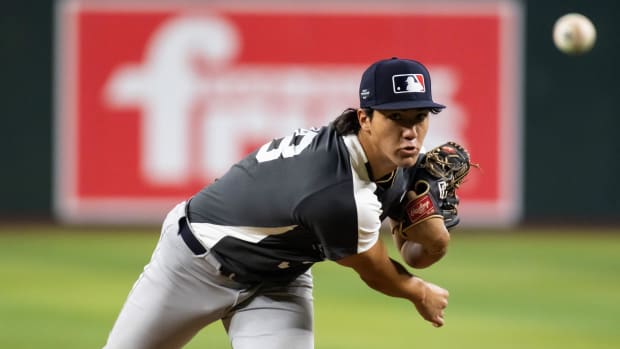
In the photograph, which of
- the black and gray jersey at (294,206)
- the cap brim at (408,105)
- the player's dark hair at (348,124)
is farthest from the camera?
the player's dark hair at (348,124)

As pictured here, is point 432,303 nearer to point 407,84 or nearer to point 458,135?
point 407,84

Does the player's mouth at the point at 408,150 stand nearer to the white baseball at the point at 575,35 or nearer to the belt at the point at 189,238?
the belt at the point at 189,238

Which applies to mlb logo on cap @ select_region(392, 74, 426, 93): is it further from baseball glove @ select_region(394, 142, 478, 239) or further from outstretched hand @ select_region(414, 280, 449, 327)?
outstretched hand @ select_region(414, 280, 449, 327)

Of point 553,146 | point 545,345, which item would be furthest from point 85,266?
point 553,146

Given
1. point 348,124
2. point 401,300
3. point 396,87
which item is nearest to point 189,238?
point 348,124

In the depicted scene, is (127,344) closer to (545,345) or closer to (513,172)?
(545,345)

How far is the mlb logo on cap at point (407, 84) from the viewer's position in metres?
5.08

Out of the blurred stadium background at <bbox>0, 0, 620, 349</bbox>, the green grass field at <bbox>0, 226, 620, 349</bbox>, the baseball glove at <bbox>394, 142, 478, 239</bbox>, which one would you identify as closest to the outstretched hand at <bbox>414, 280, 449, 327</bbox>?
the baseball glove at <bbox>394, 142, 478, 239</bbox>

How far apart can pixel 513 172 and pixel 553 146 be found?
1.12 meters

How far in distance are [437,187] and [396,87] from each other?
0.81m

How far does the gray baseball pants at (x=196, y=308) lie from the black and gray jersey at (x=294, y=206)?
0.11 m

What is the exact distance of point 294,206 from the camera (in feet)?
17.2

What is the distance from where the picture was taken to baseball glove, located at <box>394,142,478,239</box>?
18.4 ft

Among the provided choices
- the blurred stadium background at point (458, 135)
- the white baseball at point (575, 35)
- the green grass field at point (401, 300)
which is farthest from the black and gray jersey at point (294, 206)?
the blurred stadium background at point (458, 135)
